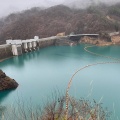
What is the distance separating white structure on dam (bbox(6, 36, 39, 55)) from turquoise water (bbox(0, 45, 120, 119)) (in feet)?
12.4

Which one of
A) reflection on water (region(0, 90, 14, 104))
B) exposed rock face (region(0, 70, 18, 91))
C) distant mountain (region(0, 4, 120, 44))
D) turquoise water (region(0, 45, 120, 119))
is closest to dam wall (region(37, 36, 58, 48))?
distant mountain (region(0, 4, 120, 44))

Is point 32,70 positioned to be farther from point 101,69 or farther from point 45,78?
point 101,69

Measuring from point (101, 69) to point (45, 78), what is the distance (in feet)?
14.0

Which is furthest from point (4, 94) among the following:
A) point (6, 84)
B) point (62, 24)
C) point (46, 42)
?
point (62, 24)

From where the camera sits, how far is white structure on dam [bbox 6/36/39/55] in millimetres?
25641

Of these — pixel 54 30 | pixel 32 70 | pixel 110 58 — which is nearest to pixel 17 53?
pixel 32 70

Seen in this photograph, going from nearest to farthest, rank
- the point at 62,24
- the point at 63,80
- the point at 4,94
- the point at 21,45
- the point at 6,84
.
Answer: the point at 4,94, the point at 6,84, the point at 63,80, the point at 21,45, the point at 62,24

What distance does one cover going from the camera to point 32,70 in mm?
18031

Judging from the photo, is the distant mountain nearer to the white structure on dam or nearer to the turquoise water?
the white structure on dam

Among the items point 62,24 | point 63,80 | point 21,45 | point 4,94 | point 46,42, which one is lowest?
point 4,94

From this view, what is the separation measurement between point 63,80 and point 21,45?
1379 cm

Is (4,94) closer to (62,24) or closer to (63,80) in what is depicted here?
(63,80)

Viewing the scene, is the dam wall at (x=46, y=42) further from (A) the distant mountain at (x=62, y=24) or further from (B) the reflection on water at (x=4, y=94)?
(B) the reflection on water at (x=4, y=94)

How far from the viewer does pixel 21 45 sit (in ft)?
88.3
